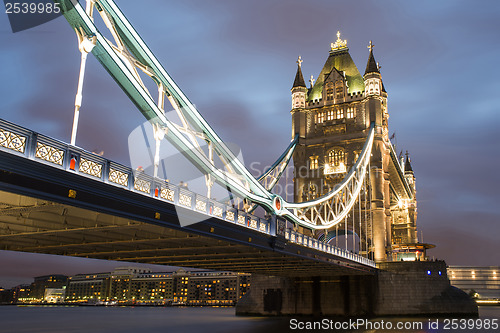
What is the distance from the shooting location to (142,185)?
19.0 meters

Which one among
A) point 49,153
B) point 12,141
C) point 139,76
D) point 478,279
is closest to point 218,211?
point 139,76

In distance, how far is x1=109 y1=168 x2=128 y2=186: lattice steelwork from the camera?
17.4m

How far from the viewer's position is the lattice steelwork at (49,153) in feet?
47.8

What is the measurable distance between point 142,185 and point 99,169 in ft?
8.01

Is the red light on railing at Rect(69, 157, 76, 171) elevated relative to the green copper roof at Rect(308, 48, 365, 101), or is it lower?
lower

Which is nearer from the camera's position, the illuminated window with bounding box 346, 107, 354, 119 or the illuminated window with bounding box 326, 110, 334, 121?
the illuminated window with bounding box 346, 107, 354, 119

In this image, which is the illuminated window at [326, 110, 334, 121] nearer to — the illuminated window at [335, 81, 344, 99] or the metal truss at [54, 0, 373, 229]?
the illuminated window at [335, 81, 344, 99]

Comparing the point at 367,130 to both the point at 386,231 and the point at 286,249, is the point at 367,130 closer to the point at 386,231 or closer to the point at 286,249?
the point at 386,231

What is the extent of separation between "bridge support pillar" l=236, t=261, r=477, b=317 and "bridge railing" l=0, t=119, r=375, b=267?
29.7m

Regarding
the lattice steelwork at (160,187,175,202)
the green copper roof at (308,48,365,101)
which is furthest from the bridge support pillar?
the lattice steelwork at (160,187,175,202)

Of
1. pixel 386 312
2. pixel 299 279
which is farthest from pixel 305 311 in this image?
pixel 386 312

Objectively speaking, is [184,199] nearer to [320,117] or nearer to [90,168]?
[90,168]

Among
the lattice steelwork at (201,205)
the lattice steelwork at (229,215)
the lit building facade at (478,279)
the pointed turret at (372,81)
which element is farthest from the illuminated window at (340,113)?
the lit building facade at (478,279)

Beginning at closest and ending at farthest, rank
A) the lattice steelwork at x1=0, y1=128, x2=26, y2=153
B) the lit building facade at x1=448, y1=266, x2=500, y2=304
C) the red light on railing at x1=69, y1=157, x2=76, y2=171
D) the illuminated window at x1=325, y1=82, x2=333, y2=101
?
1. the lattice steelwork at x1=0, y1=128, x2=26, y2=153
2. the red light on railing at x1=69, y1=157, x2=76, y2=171
3. the illuminated window at x1=325, y1=82, x2=333, y2=101
4. the lit building facade at x1=448, y1=266, x2=500, y2=304
